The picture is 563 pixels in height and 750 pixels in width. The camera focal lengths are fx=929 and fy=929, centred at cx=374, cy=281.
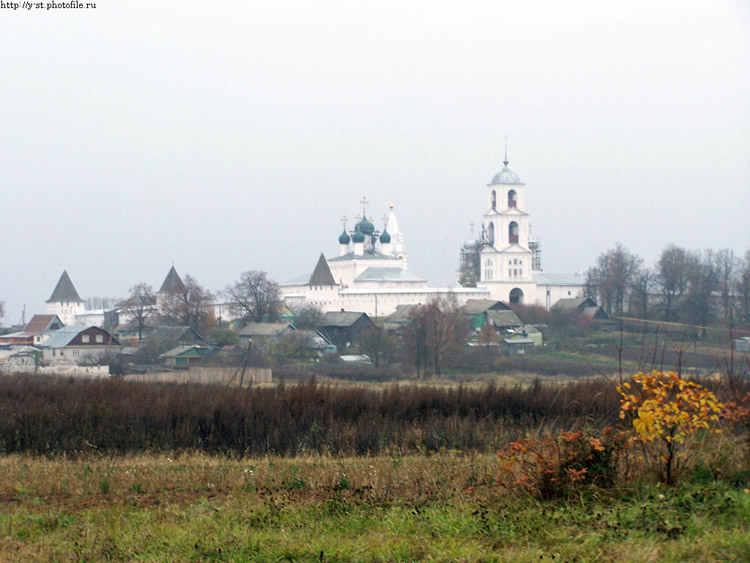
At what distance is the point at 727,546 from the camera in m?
4.51

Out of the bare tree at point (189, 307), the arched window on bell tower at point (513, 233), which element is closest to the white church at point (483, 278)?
the arched window on bell tower at point (513, 233)

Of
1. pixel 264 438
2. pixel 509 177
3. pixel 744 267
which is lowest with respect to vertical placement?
pixel 264 438

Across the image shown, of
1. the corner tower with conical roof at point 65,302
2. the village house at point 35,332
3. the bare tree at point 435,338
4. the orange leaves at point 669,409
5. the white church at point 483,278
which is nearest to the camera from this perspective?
the orange leaves at point 669,409

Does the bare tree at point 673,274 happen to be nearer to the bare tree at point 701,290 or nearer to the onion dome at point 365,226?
the bare tree at point 701,290

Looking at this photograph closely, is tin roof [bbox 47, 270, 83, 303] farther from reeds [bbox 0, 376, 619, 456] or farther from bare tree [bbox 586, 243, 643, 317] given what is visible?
reeds [bbox 0, 376, 619, 456]

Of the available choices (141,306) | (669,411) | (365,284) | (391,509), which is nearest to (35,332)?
(141,306)

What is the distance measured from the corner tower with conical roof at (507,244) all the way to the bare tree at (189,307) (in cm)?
2184

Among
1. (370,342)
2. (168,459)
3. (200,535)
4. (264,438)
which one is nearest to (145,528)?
(200,535)

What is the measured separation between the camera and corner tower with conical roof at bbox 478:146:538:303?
69688 mm

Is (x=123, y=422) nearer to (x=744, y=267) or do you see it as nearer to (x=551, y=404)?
(x=551, y=404)

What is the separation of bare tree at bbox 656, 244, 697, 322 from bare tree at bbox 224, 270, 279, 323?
919 inches

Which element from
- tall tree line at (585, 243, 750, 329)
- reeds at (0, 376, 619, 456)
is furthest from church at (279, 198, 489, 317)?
reeds at (0, 376, 619, 456)

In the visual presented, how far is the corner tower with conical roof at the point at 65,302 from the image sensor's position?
258 feet

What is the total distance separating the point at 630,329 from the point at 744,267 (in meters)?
8.04
